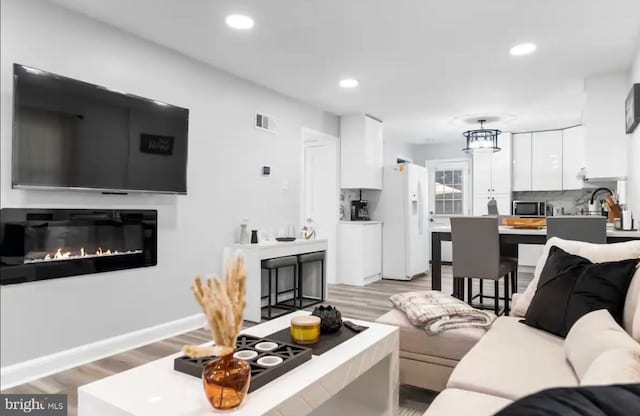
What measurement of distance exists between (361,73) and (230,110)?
1.39m

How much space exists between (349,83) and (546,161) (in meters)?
4.53

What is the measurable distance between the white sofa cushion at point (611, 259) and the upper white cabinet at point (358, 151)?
143 inches

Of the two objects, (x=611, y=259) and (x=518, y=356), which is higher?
(x=611, y=259)

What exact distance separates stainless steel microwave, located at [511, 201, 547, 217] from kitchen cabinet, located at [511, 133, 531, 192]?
35 cm

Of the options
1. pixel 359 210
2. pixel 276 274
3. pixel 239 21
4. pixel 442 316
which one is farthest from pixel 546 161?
pixel 239 21

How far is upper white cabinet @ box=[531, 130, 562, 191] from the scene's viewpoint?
23.6 ft

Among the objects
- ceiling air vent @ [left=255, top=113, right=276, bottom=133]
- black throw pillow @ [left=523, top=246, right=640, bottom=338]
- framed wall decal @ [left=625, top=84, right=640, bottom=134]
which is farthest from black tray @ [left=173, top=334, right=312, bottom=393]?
ceiling air vent @ [left=255, top=113, right=276, bottom=133]

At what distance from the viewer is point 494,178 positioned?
7.67 m

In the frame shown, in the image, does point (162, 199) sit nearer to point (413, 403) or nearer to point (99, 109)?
point (99, 109)

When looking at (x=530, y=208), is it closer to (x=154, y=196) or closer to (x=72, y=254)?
(x=154, y=196)

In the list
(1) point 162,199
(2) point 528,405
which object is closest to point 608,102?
(1) point 162,199

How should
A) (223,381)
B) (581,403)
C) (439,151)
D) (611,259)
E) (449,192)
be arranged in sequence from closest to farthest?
(581,403) → (223,381) → (611,259) → (449,192) → (439,151)

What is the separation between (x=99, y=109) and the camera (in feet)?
9.73

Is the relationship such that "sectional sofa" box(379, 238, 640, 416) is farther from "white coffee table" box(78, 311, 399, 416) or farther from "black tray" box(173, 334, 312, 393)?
"black tray" box(173, 334, 312, 393)
